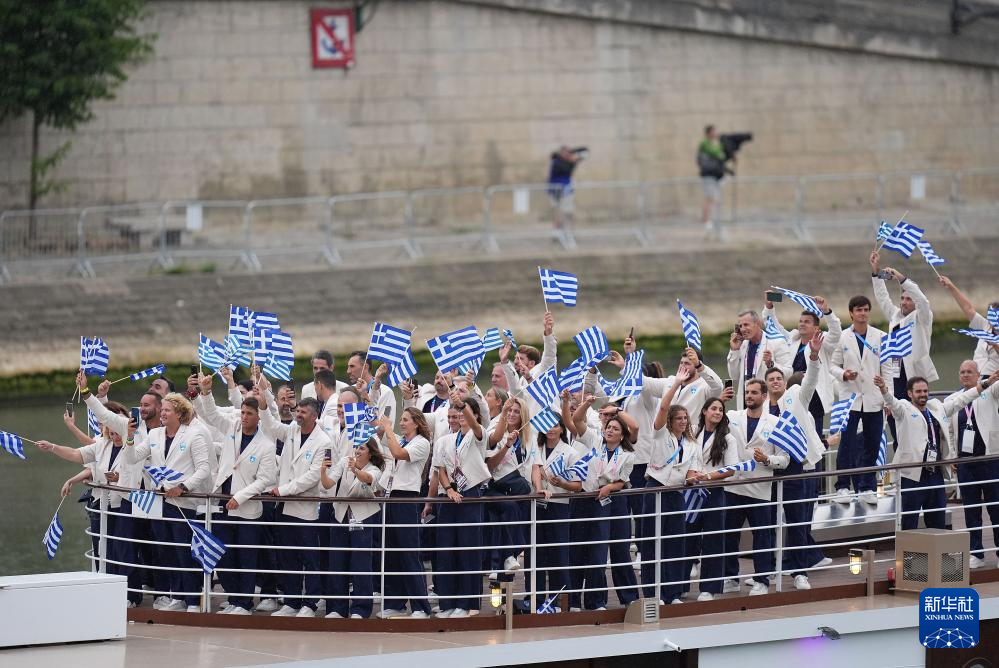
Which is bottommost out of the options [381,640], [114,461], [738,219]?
[381,640]

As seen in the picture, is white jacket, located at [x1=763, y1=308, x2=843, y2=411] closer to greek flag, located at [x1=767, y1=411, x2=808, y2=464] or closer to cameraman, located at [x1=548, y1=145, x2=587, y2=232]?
greek flag, located at [x1=767, y1=411, x2=808, y2=464]

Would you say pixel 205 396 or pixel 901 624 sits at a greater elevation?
pixel 205 396

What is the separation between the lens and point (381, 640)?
13.0 metres

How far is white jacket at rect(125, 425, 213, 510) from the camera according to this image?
46.0ft

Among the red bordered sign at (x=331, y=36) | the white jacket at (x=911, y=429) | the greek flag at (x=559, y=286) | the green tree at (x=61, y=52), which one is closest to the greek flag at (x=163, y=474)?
the greek flag at (x=559, y=286)

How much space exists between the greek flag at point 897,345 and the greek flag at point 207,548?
18.1 feet

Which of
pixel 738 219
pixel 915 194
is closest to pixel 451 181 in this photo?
pixel 738 219

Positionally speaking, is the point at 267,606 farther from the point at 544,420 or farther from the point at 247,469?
the point at 544,420

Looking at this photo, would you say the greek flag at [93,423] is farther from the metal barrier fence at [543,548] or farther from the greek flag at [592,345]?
the greek flag at [592,345]

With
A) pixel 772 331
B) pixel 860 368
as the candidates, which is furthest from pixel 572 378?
pixel 772 331

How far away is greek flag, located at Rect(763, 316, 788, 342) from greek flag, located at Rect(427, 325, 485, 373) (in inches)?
124

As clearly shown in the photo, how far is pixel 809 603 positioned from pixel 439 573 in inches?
100

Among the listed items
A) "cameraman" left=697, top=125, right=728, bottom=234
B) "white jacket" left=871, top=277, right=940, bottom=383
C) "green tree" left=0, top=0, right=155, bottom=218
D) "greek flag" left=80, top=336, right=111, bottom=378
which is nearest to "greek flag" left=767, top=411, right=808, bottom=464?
"white jacket" left=871, top=277, right=940, bottom=383

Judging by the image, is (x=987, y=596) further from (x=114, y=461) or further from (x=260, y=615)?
(x=114, y=461)
